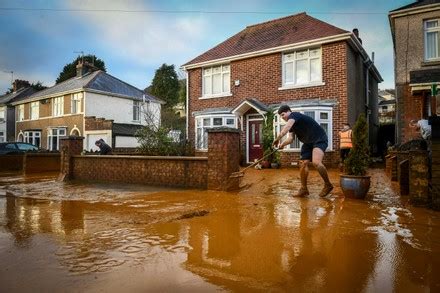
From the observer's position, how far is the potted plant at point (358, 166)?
5.77m

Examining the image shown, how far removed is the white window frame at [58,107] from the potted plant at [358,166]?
29.0 m

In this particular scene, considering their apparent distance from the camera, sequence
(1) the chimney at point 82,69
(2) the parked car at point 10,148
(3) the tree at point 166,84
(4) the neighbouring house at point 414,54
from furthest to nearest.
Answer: (3) the tree at point 166,84 < (1) the chimney at point 82,69 < (2) the parked car at point 10,148 < (4) the neighbouring house at point 414,54

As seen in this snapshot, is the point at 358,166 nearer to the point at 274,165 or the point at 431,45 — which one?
the point at 274,165

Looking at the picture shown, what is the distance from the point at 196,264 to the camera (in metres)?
2.87

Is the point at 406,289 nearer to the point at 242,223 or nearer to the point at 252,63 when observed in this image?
the point at 242,223

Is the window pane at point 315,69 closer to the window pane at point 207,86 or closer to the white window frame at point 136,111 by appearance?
the window pane at point 207,86

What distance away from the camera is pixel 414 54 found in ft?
42.8

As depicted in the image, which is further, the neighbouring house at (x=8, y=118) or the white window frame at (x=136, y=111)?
the neighbouring house at (x=8, y=118)

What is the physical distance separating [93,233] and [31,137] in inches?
1344

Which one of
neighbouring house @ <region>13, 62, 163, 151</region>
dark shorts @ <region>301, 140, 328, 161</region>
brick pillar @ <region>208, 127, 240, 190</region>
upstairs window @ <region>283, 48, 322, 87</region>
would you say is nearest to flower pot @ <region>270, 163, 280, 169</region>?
upstairs window @ <region>283, 48, 322, 87</region>

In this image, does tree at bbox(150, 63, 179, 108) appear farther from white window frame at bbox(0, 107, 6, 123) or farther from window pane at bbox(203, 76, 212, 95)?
window pane at bbox(203, 76, 212, 95)

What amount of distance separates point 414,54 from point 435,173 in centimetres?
1031

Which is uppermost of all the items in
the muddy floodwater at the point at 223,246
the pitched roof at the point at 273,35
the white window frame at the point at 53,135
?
the pitched roof at the point at 273,35

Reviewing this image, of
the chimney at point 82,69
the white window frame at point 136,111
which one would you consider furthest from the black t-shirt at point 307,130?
the chimney at point 82,69
